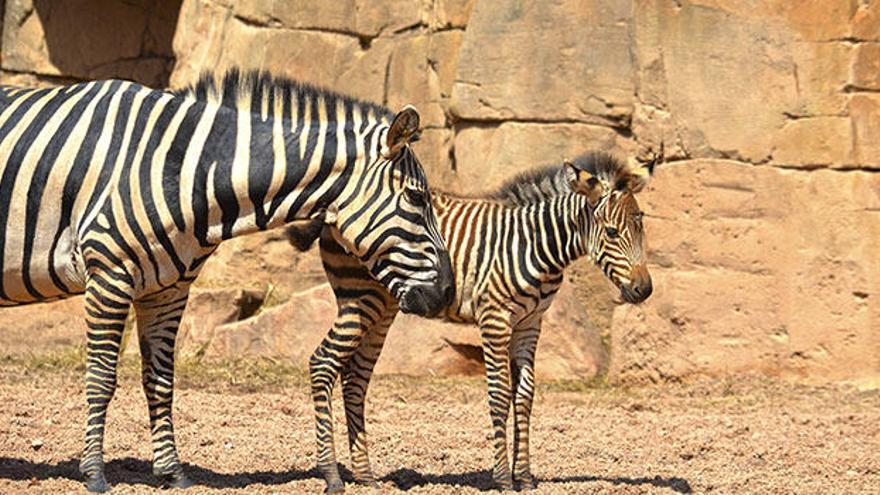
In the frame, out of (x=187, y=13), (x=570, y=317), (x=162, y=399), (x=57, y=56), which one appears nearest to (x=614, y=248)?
(x=162, y=399)

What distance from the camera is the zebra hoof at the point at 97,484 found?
783 cm

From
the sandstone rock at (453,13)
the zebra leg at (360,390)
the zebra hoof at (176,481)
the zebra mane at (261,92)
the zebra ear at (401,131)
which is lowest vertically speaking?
the zebra hoof at (176,481)

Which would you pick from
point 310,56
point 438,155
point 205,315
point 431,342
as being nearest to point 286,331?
point 205,315

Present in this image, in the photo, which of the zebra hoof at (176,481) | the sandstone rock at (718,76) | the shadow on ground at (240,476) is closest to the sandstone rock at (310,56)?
the sandstone rock at (718,76)

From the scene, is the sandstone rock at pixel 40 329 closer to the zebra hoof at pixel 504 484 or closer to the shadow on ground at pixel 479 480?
the shadow on ground at pixel 479 480

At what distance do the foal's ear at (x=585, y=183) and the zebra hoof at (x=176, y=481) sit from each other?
9.17ft

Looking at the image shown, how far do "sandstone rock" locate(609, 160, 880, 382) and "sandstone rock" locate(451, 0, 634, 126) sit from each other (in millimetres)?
892

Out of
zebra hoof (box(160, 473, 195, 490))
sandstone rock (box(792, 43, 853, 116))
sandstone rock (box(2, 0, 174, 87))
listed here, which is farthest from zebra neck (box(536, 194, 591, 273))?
sandstone rock (box(2, 0, 174, 87))

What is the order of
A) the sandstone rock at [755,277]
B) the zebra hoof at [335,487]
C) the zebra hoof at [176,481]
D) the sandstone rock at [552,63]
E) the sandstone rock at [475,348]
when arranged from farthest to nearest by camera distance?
the sandstone rock at [552,63] < the sandstone rock at [475,348] < the sandstone rock at [755,277] < the zebra hoof at [176,481] < the zebra hoof at [335,487]

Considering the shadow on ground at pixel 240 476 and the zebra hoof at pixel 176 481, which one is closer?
the zebra hoof at pixel 176 481

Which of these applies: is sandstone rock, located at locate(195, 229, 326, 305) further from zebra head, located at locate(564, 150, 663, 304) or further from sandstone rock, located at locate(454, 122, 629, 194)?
zebra head, located at locate(564, 150, 663, 304)

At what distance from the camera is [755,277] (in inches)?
497

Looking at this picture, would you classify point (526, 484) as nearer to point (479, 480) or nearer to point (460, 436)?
point (479, 480)

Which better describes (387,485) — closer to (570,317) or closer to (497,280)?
(497,280)
